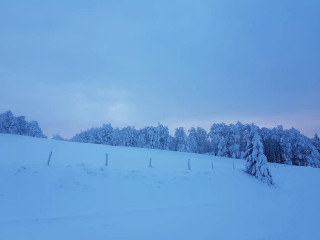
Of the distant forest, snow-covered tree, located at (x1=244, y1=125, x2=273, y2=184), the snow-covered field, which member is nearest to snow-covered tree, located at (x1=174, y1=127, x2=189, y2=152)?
the distant forest

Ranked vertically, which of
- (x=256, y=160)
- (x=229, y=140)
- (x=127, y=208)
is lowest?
(x=127, y=208)

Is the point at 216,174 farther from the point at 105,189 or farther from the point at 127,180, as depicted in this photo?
the point at 105,189

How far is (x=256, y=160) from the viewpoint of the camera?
117 ft

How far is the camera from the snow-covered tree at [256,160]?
34188 millimetres

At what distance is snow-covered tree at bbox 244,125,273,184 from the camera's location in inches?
1346

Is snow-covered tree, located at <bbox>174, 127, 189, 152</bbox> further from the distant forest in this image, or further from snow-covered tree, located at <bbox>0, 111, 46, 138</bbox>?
snow-covered tree, located at <bbox>0, 111, 46, 138</bbox>

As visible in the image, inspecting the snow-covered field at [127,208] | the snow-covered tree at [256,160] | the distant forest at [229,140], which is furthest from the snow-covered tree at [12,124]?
the snow-covered tree at [256,160]

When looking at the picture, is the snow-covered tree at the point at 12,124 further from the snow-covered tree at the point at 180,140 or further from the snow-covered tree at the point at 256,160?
the snow-covered tree at the point at 256,160

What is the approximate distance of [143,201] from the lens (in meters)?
18.5

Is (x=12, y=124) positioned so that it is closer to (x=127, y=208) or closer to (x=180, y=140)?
(x=180, y=140)

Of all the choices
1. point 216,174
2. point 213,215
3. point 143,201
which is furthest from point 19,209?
point 216,174

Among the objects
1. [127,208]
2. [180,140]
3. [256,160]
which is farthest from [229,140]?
[127,208]

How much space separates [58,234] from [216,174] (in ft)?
79.2

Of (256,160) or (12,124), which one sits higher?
(12,124)
